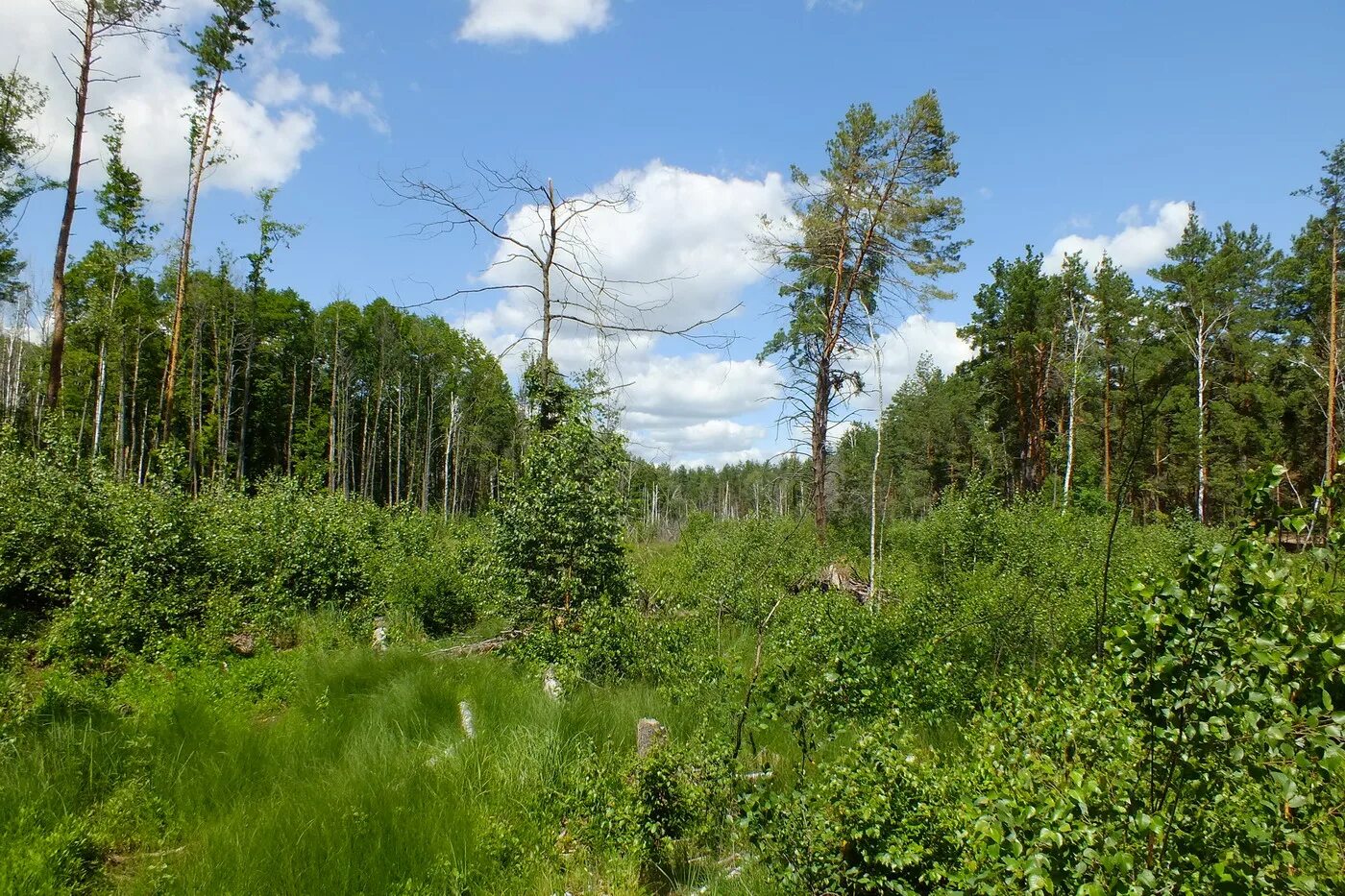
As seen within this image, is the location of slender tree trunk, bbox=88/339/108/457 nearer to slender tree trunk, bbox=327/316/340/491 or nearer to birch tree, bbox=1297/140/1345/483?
slender tree trunk, bbox=327/316/340/491

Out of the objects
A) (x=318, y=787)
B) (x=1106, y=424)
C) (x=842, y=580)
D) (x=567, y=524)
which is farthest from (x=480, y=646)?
(x=1106, y=424)

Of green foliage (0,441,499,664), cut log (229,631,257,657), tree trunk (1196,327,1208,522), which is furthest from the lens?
tree trunk (1196,327,1208,522)

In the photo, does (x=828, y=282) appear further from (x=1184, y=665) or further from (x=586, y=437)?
(x=1184, y=665)

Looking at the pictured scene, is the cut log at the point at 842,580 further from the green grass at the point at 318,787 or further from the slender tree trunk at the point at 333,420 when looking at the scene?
the slender tree trunk at the point at 333,420

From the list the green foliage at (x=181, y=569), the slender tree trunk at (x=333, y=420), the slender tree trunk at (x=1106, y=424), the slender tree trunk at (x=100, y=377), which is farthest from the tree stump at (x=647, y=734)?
the slender tree trunk at (x=333, y=420)

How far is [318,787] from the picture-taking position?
441cm

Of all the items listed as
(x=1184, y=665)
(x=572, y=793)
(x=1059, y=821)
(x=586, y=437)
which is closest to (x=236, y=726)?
(x=572, y=793)

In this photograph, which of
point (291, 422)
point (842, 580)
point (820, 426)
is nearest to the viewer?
point (842, 580)

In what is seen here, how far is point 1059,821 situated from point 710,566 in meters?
11.9

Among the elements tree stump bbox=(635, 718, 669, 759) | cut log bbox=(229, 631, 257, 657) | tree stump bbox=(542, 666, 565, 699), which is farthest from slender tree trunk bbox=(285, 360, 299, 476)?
tree stump bbox=(635, 718, 669, 759)

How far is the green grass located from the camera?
371 cm

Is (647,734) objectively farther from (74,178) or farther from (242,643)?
(74,178)

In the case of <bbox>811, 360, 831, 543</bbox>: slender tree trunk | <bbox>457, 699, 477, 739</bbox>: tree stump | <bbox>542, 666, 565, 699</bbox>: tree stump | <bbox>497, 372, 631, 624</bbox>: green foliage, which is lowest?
<bbox>457, 699, 477, 739</bbox>: tree stump

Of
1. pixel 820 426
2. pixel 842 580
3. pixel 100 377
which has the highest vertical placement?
pixel 100 377
